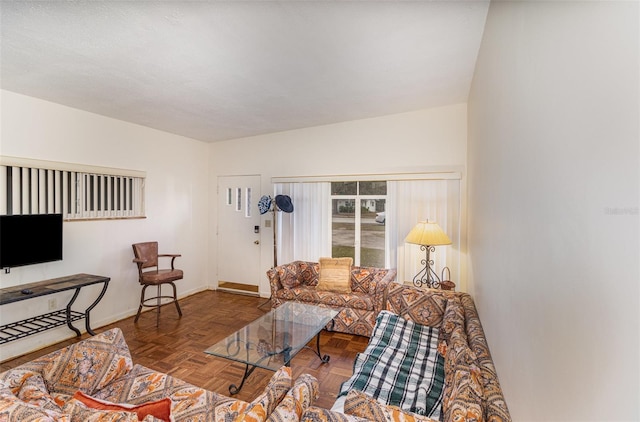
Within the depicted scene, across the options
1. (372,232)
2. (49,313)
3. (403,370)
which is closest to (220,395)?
(403,370)

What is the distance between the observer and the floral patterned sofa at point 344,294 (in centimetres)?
338

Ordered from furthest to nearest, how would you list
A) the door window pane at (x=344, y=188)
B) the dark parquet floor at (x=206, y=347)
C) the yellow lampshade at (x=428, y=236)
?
the door window pane at (x=344, y=188) → the yellow lampshade at (x=428, y=236) → the dark parquet floor at (x=206, y=347)

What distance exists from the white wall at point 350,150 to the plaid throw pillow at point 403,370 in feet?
5.62

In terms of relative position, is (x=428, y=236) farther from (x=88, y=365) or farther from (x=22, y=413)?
(x=22, y=413)

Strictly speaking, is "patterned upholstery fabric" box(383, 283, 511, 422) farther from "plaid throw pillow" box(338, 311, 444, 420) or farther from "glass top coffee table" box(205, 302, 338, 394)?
"glass top coffee table" box(205, 302, 338, 394)

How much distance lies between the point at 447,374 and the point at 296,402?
38.6 inches

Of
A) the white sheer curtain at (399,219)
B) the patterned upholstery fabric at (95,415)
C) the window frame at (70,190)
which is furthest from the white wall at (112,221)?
the patterned upholstery fabric at (95,415)

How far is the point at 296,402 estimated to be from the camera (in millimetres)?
1274

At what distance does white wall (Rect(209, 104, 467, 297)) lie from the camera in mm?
3748

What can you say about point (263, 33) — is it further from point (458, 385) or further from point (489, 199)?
point (458, 385)

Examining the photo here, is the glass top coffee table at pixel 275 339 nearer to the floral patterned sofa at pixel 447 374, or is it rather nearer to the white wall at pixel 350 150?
the floral patterned sofa at pixel 447 374

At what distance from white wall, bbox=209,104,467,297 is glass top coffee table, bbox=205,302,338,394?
188cm

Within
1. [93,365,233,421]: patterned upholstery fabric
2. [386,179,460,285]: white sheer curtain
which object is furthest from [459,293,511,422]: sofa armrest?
[386,179,460,285]: white sheer curtain

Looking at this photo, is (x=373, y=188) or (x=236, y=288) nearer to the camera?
(x=373, y=188)
